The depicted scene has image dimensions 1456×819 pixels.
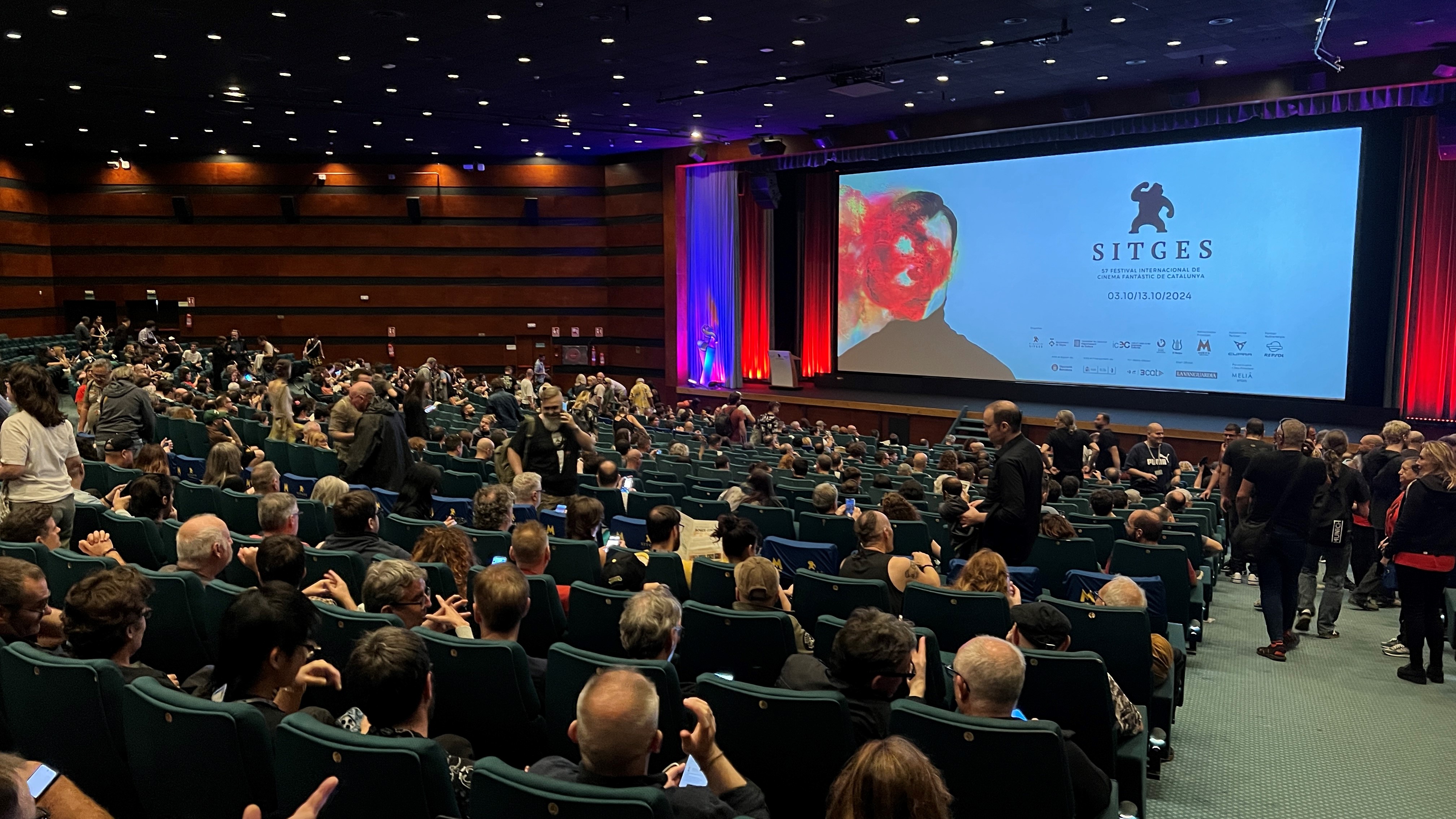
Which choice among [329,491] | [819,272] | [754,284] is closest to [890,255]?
[819,272]

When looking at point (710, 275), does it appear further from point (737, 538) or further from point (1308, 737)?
point (1308, 737)

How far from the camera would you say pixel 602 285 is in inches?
960

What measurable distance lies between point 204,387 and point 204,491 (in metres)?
11.0

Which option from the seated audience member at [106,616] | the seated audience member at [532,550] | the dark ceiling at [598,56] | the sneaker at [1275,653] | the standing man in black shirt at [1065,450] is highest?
the dark ceiling at [598,56]

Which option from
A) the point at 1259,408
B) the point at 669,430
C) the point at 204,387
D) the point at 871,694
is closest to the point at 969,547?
the point at 871,694

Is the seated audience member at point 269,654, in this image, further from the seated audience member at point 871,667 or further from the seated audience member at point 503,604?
the seated audience member at point 871,667

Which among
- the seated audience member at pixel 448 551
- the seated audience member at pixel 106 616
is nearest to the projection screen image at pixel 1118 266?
the seated audience member at pixel 448 551

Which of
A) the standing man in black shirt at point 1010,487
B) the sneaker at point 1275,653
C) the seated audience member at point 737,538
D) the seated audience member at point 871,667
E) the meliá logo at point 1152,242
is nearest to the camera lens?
the seated audience member at point 871,667

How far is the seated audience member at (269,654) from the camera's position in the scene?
2695mm

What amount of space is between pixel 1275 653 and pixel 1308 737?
1422 millimetres

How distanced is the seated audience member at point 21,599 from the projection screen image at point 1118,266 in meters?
15.9

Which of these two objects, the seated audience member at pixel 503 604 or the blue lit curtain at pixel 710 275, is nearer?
the seated audience member at pixel 503 604

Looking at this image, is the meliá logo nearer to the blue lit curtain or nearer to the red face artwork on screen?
the red face artwork on screen

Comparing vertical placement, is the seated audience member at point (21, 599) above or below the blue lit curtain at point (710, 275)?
below
